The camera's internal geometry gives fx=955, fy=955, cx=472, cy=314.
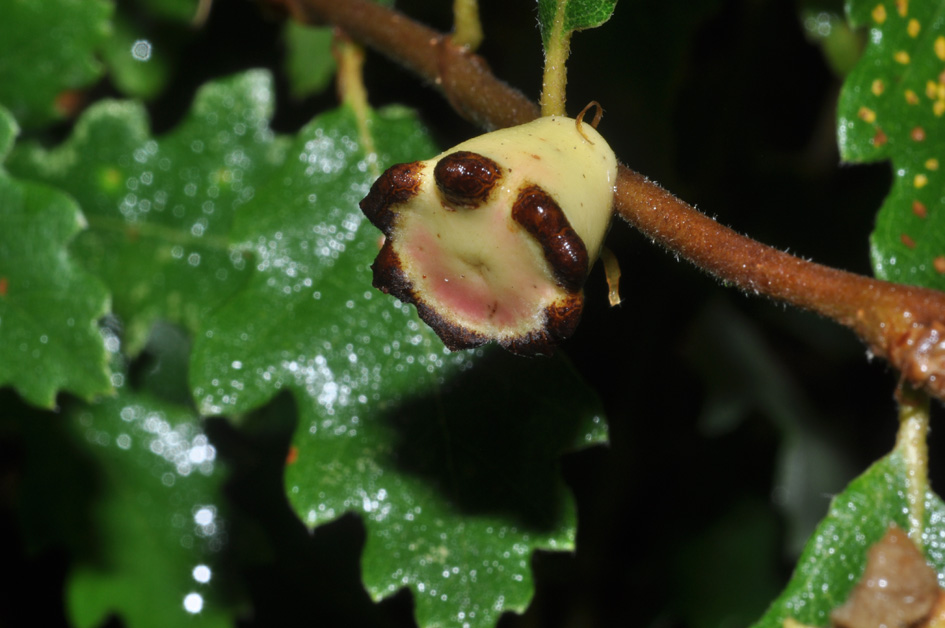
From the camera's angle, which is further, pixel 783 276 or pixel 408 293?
pixel 783 276

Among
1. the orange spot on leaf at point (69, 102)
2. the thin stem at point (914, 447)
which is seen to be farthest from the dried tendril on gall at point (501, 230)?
the orange spot on leaf at point (69, 102)

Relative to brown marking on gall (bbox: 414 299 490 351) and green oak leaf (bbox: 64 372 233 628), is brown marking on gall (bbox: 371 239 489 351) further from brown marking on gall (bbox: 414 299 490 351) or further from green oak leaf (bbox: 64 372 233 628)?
green oak leaf (bbox: 64 372 233 628)

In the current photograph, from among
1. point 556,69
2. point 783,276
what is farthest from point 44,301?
point 783,276

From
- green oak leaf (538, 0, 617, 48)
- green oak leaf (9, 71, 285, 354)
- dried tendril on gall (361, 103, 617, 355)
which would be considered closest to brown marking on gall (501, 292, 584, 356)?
dried tendril on gall (361, 103, 617, 355)

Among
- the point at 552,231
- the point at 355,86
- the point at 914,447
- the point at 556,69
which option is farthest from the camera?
the point at 355,86

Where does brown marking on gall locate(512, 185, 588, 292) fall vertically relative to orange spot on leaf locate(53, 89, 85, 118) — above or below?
above

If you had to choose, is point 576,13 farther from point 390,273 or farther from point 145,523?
point 145,523
